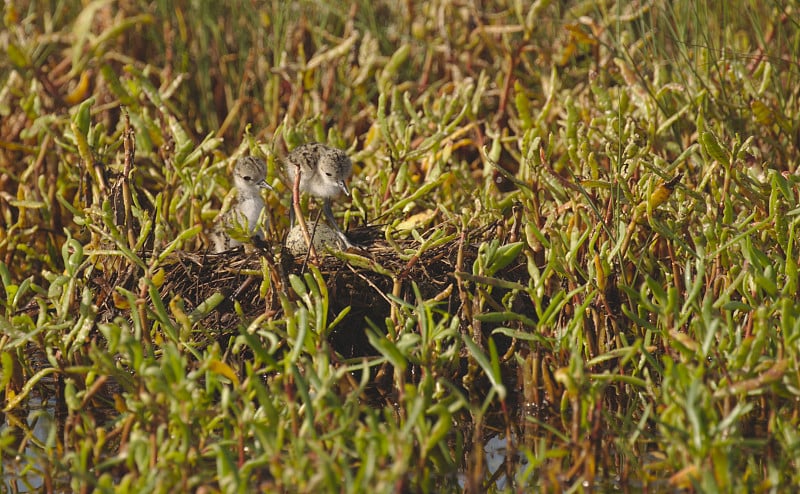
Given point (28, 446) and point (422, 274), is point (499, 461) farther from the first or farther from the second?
point (28, 446)

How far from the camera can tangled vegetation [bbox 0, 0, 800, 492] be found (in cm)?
308

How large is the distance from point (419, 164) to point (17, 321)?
88.3 inches

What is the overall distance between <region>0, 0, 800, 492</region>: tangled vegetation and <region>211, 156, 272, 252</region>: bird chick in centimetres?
8

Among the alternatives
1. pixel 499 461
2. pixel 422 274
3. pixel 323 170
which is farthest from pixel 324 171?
pixel 499 461

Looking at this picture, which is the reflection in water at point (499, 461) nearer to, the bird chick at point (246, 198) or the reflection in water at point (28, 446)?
the reflection in water at point (28, 446)

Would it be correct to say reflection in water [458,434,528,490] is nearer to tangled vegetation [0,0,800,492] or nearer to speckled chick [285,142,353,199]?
tangled vegetation [0,0,800,492]

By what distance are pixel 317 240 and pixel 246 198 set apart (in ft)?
1.74

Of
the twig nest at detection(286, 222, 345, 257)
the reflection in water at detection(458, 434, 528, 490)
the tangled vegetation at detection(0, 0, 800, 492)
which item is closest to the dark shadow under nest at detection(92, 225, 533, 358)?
the tangled vegetation at detection(0, 0, 800, 492)

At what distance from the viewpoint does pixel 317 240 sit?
14.5 ft

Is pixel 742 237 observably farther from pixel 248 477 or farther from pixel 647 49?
pixel 647 49

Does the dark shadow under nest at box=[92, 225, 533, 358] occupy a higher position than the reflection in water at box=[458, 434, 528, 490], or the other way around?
the dark shadow under nest at box=[92, 225, 533, 358]

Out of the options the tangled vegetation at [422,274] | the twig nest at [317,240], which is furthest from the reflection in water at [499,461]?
the twig nest at [317,240]

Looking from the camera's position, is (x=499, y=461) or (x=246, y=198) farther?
(x=246, y=198)

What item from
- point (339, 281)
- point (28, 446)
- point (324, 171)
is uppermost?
point (324, 171)
